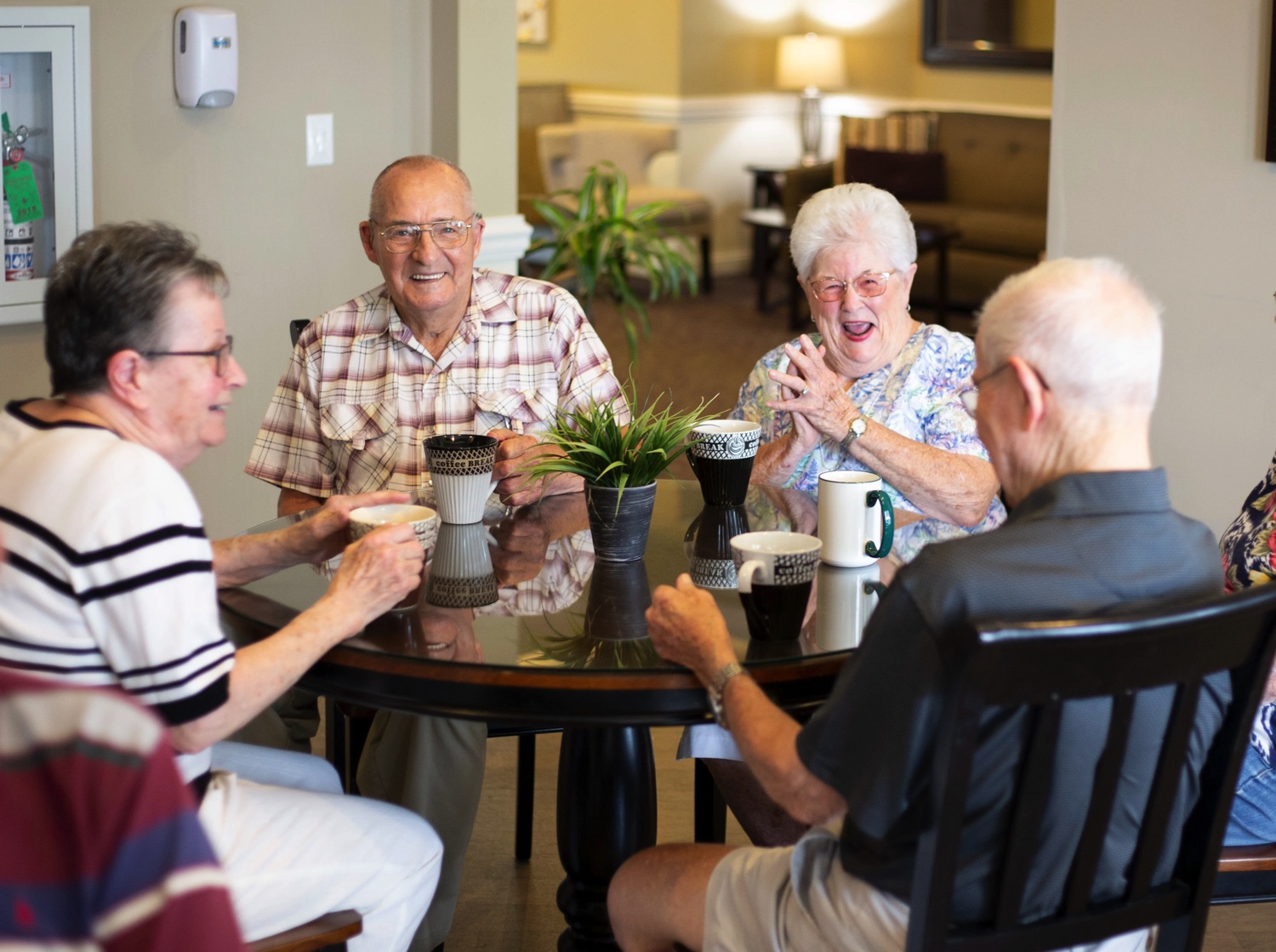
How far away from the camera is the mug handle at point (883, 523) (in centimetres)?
185

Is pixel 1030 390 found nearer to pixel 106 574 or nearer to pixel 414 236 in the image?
pixel 106 574

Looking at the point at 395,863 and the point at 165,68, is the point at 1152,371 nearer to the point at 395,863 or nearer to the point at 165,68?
the point at 395,863

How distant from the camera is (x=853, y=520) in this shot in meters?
1.86

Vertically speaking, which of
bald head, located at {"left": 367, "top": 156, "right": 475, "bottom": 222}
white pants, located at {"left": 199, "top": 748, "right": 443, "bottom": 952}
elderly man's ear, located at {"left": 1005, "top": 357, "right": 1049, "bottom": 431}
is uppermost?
bald head, located at {"left": 367, "top": 156, "right": 475, "bottom": 222}

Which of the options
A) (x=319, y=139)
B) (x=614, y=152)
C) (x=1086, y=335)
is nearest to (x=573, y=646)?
(x=1086, y=335)

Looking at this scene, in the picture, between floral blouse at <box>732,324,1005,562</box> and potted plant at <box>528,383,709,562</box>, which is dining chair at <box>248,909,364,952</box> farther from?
floral blouse at <box>732,324,1005,562</box>

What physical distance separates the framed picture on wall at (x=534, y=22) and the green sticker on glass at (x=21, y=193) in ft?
24.2

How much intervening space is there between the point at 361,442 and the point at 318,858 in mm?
1036

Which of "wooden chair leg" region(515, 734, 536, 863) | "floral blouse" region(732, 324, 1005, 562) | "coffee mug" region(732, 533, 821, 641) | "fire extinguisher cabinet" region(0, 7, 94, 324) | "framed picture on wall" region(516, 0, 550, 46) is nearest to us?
"coffee mug" region(732, 533, 821, 641)

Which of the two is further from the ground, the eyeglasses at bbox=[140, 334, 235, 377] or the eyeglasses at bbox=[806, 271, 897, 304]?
the eyeglasses at bbox=[806, 271, 897, 304]

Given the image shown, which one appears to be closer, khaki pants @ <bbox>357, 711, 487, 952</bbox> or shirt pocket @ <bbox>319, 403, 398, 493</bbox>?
khaki pants @ <bbox>357, 711, 487, 952</bbox>

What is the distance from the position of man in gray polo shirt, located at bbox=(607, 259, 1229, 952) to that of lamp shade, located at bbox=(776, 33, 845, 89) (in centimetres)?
828

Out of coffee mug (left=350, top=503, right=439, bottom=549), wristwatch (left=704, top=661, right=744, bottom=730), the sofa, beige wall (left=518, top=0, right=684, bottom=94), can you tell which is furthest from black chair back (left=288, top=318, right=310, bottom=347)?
beige wall (left=518, top=0, right=684, bottom=94)

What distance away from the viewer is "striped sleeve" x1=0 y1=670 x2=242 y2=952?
0.79 meters
